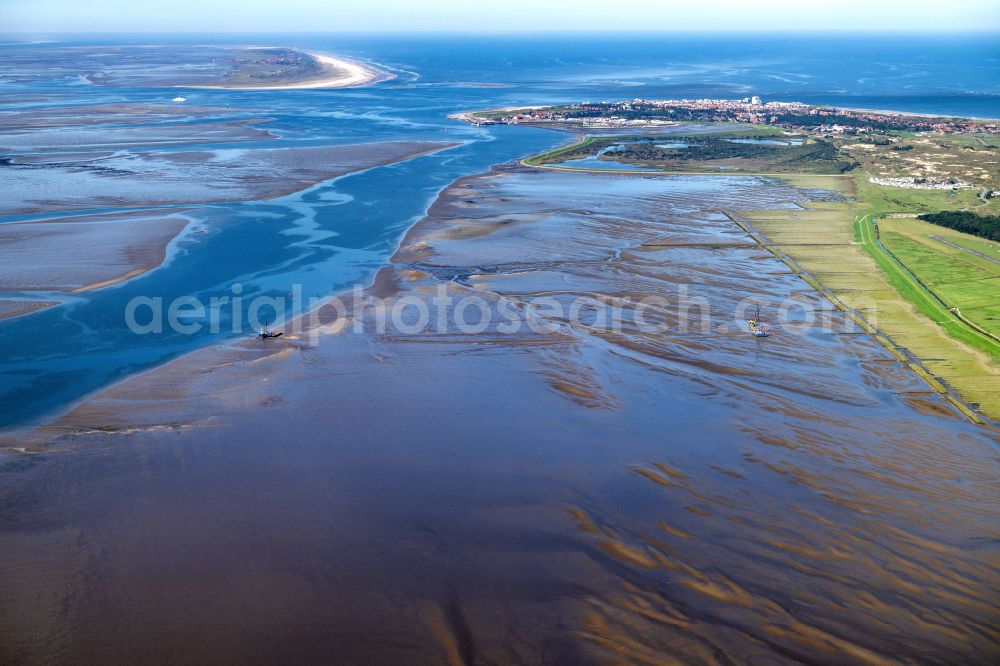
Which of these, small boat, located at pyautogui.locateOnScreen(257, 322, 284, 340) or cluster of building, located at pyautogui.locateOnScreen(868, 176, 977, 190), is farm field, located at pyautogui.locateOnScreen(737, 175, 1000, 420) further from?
small boat, located at pyautogui.locateOnScreen(257, 322, 284, 340)

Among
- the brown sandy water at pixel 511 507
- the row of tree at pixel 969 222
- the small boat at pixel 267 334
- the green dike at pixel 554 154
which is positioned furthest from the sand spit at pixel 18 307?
the row of tree at pixel 969 222

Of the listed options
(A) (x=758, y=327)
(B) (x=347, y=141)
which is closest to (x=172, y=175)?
(B) (x=347, y=141)

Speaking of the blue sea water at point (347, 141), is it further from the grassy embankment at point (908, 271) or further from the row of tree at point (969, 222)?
the row of tree at point (969, 222)

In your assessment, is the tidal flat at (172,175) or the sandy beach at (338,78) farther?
the sandy beach at (338,78)

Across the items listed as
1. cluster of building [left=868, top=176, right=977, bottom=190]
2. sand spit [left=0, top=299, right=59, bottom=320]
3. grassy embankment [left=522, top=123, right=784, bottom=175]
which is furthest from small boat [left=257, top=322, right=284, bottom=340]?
cluster of building [left=868, top=176, right=977, bottom=190]

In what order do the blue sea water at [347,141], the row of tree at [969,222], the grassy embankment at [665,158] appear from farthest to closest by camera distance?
the grassy embankment at [665,158], the row of tree at [969,222], the blue sea water at [347,141]

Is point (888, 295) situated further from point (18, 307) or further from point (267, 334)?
point (18, 307)
